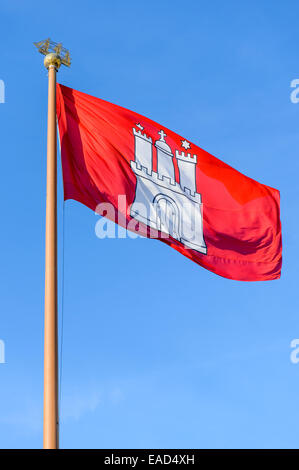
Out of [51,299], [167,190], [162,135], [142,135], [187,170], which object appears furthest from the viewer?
[187,170]

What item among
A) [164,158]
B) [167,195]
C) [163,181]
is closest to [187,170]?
[164,158]

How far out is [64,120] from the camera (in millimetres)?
17594

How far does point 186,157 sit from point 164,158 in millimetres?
805

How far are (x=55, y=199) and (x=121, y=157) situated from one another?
3221 mm

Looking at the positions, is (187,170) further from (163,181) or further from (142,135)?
(142,135)

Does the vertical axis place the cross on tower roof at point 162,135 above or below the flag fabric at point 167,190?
above

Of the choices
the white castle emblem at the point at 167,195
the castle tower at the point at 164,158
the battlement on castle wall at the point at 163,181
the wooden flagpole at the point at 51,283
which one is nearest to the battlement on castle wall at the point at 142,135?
the white castle emblem at the point at 167,195

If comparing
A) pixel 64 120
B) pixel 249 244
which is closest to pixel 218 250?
pixel 249 244

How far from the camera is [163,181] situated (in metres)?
19.3

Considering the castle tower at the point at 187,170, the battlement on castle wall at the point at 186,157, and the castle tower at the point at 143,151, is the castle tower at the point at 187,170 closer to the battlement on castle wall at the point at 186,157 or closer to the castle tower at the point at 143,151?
the battlement on castle wall at the point at 186,157

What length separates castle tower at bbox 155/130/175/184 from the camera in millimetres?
19547

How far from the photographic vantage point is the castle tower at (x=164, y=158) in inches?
770

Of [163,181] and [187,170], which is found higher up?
[187,170]

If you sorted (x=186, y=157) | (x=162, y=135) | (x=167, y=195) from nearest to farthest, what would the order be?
(x=167, y=195), (x=162, y=135), (x=186, y=157)
